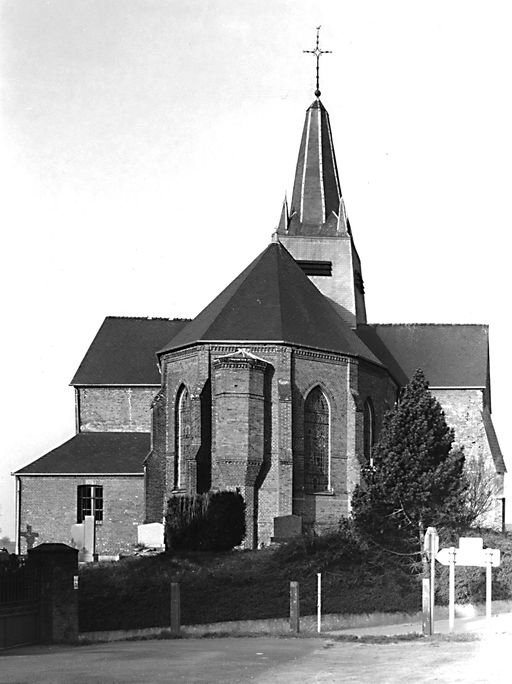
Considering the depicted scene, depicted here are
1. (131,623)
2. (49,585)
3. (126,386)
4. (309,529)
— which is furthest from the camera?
(126,386)

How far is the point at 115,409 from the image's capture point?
51625mm

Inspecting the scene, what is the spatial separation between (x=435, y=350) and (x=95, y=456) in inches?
752

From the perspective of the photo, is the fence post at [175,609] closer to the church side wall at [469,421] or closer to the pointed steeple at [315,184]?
the church side wall at [469,421]

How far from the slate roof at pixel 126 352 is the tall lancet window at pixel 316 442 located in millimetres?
11450

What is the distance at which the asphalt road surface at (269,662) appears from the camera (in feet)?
45.4

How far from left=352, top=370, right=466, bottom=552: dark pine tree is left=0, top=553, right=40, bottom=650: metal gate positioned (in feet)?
41.4

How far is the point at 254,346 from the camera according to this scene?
136 ft

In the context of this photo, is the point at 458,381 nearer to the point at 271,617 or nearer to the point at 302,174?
the point at 302,174

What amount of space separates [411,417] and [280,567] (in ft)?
32.5

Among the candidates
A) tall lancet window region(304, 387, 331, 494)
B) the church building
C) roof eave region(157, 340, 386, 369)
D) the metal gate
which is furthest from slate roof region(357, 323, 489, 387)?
the metal gate

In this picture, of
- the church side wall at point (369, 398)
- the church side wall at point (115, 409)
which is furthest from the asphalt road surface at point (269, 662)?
the church side wall at point (115, 409)

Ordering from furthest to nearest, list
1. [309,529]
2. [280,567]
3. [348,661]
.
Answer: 1. [309,529]
2. [280,567]
3. [348,661]

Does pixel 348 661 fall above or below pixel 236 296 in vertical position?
below

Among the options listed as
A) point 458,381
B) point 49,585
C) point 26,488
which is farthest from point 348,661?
point 458,381
